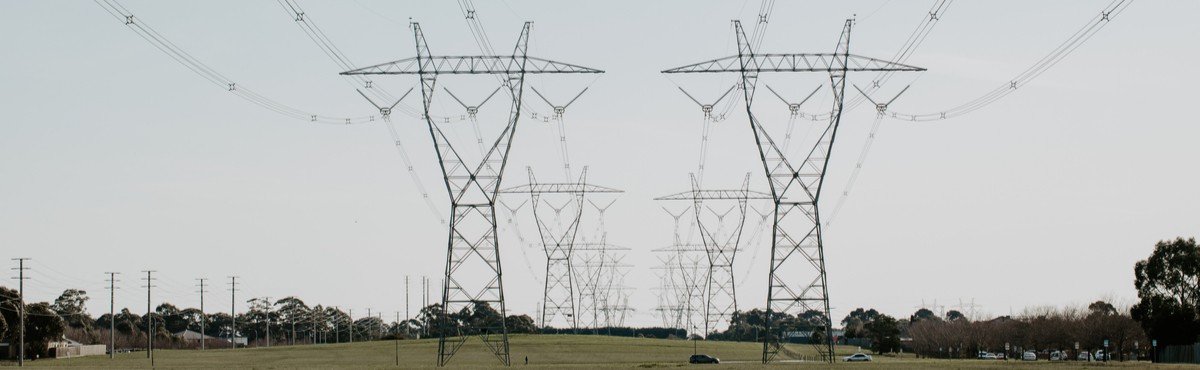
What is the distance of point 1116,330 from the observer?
5989 inches

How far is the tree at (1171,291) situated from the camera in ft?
388

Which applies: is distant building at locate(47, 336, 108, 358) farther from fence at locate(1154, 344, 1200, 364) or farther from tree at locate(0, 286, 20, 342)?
fence at locate(1154, 344, 1200, 364)

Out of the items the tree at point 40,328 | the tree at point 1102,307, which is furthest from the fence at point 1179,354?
the tree at point 40,328

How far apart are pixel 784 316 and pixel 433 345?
287 ft

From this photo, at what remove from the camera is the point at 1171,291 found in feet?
399

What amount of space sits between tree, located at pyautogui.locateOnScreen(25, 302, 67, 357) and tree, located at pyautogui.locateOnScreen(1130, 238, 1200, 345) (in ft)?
351

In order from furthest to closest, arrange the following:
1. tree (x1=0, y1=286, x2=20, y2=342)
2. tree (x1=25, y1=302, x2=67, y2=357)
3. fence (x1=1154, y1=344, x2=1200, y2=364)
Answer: tree (x1=25, y1=302, x2=67, y2=357), tree (x1=0, y1=286, x2=20, y2=342), fence (x1=1154, y1=344, x2=1200, y2=364)

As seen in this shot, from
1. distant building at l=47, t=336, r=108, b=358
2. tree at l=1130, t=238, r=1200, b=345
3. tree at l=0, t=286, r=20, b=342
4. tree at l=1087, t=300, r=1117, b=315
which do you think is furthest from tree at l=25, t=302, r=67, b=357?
tree at l=1087, t=300, r=1117, b=315

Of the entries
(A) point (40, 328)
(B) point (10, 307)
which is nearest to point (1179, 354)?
(B) point (10, 307)

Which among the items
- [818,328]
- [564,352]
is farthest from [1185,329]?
[564,352]

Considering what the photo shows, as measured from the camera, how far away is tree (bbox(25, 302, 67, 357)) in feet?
463

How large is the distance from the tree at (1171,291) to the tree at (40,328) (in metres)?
107

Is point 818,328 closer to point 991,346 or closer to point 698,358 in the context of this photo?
point 698,358

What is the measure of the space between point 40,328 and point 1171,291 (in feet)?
363
